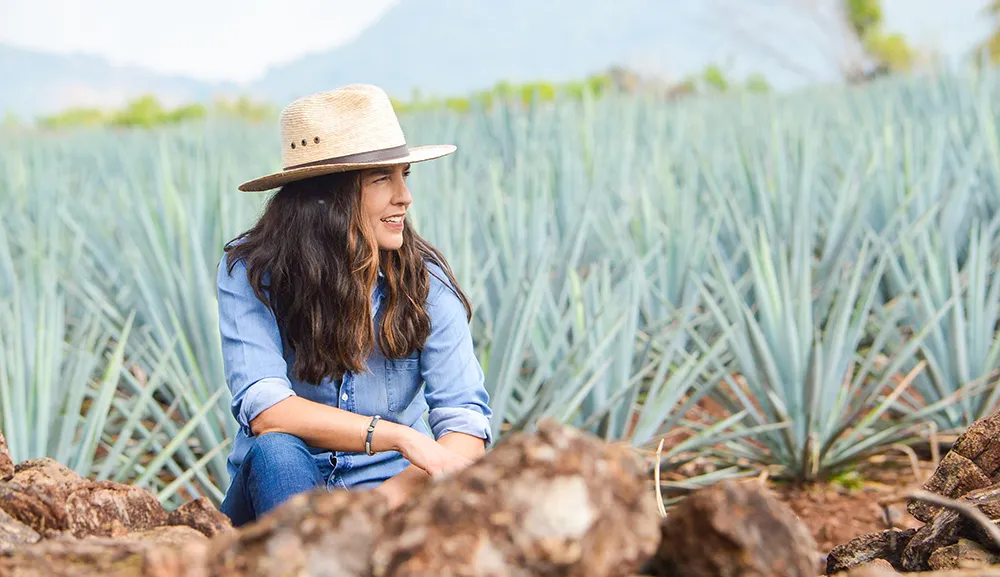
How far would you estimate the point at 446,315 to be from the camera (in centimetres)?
148

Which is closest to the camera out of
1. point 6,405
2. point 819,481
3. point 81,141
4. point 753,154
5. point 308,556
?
point 308,556

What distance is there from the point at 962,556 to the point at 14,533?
0.88 metres

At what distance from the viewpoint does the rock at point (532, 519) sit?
0.73 m

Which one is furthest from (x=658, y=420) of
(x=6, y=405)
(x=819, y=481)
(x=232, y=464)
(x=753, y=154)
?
(x=753, y=154)

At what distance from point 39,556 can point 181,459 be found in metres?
1.64

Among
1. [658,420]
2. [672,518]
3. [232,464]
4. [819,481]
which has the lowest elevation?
[819,481]

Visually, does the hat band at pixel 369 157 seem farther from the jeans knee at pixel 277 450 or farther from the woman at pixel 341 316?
the jeans knee at pixel 277 450

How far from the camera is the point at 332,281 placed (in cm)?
144

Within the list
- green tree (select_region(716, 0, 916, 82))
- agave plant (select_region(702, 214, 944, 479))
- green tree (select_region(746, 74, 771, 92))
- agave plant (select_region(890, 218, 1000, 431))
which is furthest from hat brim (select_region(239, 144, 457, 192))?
green tree (select_region(716, 0, 916, 82))

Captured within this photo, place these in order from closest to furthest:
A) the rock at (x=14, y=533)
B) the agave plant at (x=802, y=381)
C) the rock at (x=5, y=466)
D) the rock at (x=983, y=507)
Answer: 1. the rock at (x=14, y=533)
2. the rock at (x=983, y=507)
3. the rock at (x=5, y=466)
4. the agave plant at (x=802, y=381)

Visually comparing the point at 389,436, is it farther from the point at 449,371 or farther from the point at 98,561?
the point at 98,561

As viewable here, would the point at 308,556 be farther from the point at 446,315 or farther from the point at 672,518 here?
the point at 446,315

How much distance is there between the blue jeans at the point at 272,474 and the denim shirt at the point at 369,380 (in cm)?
6

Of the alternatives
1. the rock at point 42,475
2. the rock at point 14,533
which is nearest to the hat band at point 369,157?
the rock at point 42,475
